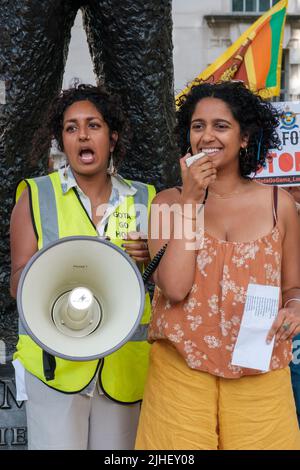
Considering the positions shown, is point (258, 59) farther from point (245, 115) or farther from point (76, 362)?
point (76, 362)

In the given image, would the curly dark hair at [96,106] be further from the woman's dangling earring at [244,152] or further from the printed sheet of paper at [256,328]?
the printed sheet of paper at [256,328]

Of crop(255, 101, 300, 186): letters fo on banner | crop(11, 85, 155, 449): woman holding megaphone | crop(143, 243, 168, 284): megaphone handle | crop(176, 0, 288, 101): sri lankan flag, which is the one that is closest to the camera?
crop(143, 243, 168, 284): megaphone handle

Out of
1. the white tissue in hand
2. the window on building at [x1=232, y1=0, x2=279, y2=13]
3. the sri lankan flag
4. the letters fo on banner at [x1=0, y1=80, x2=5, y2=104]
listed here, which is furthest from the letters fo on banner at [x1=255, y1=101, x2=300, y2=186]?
the window on building at [x1=232, y1=0, x2=279, y2=13]

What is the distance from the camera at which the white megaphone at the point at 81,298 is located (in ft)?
6.22

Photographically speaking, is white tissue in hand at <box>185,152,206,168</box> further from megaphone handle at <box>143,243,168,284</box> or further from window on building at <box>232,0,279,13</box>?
window on building at <box>232,0,279,13</box>

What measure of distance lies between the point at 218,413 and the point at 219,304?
0.28m

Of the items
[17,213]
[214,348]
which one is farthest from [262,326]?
[17,213]

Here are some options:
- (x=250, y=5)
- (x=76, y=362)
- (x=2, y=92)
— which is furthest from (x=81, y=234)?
(x=250, y=5)

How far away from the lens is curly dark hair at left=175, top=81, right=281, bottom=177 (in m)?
A: 2.10

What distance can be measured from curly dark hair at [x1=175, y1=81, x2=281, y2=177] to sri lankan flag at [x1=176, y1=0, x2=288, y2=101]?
2.49 metres

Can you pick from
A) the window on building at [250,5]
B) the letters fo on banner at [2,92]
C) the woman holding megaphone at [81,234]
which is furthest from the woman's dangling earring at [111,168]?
the window on building at [250,5]

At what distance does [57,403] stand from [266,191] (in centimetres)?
82

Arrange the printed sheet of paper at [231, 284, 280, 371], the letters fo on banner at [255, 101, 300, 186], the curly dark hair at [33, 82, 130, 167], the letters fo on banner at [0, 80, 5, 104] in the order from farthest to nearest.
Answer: the letters fo on banner at [255, 101, 300, 186] < the letters fo on banner at [0, 80, 5, 104] < the curly dark hair at [33, 82, 130, 167] < the printed sheet of paper at [231, 284, 280, 371]

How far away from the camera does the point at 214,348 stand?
6.30 ft
